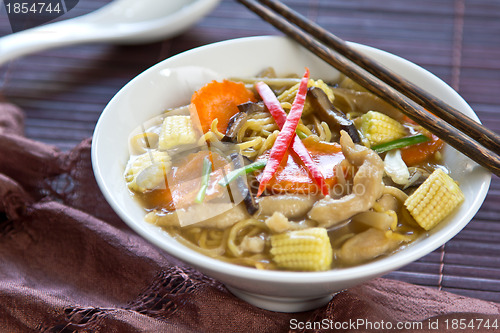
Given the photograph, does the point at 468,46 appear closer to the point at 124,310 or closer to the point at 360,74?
the point at 360,74

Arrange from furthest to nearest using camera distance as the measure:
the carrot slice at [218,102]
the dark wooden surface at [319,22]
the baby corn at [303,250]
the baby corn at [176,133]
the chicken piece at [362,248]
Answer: the dark wooden surface at [319,22] < the carrot slice at [218,102] < the baby corn at [176,133] < the chicken piece at [362,248] < the baby corn at [303,250]

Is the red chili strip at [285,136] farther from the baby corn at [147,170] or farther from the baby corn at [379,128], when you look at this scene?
the baby corn at [147,170]

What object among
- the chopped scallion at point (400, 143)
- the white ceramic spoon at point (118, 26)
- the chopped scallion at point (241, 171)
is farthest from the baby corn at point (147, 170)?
the white ceramic spoon at point (118, 26)

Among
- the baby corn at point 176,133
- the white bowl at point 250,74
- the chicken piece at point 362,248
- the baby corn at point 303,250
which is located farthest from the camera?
the baby corn at point 176,133

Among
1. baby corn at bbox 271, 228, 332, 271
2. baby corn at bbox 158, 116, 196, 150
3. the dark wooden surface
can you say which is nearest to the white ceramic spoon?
the dark wooden surface

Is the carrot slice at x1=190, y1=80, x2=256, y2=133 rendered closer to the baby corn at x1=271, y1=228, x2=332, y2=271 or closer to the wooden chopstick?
the wooden chopstick

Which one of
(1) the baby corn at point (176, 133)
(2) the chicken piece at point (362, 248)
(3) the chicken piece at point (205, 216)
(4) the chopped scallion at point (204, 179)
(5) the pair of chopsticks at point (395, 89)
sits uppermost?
(5) the pair of chopsticks at point (395, 89)

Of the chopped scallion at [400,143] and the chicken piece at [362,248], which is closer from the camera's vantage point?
the chicken piece at [362,248]

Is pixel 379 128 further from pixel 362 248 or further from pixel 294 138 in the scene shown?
pixel 362 248
